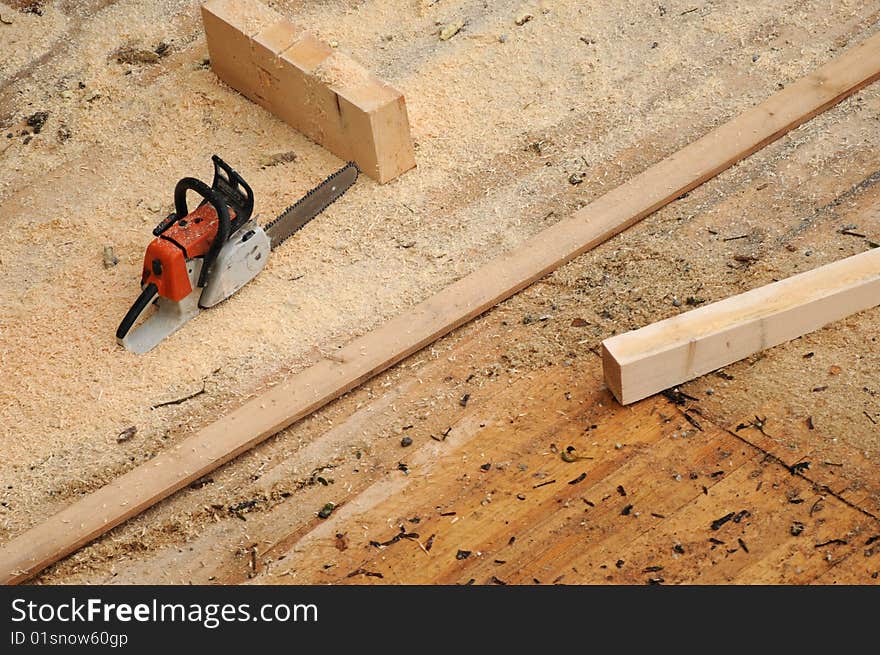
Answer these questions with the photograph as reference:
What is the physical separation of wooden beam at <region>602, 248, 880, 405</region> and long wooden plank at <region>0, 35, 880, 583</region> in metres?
0.73

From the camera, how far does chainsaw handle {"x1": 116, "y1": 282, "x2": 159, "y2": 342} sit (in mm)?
5066

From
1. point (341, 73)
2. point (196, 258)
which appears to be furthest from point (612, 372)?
point (341, 73)

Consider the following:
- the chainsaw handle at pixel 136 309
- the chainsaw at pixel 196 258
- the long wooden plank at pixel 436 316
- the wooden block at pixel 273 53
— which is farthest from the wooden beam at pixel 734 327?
the wooden block at pixel 273 53

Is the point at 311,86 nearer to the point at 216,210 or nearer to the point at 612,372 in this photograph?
the point at 216,210

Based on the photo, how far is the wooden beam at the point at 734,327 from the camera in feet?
15.1

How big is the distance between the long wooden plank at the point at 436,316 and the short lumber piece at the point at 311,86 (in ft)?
2.64

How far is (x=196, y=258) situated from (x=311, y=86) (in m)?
1.13

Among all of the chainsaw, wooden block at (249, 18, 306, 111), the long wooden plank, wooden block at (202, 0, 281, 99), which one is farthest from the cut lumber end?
wooden block at (202, 0, 281, 99)

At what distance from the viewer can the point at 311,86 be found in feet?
19.0

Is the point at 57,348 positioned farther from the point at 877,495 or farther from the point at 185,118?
the point at 877,495

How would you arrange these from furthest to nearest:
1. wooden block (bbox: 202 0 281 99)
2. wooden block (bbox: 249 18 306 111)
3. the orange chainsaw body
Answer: wooden block (bbox: 202 0 281 99) → wooden block (bbox: 249 18 306 111) → the orange chainsaw body

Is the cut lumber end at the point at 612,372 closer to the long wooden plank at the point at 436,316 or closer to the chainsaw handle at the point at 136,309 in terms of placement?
the long wooden plank at the point at 436,316

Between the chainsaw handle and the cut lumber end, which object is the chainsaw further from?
the cut lumber end

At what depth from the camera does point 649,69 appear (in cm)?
621
